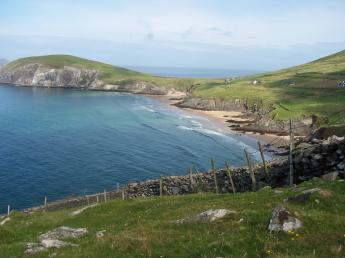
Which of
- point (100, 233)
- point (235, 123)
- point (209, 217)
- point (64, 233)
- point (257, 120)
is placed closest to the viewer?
point (209, 217)

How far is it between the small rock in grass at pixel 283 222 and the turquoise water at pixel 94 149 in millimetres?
60811

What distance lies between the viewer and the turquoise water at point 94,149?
84.6m

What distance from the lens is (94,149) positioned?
115500mm

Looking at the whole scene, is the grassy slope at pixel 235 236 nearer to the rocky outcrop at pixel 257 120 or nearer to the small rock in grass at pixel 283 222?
the small rock in grass at pixel 283 222

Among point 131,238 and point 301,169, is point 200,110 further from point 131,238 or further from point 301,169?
point 131,238

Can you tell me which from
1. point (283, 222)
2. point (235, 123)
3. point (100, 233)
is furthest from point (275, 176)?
point (235, 123)

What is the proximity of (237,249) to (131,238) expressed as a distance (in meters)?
6.34

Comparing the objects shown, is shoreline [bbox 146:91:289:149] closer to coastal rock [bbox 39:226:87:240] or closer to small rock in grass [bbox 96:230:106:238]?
coastal rock [bbox 39:226:87:240]

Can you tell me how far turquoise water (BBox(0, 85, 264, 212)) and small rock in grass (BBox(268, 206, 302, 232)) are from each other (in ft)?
200

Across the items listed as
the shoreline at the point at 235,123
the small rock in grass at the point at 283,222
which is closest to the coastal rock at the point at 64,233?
the small rock in grass at the point at 283,222

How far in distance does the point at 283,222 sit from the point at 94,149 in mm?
98502

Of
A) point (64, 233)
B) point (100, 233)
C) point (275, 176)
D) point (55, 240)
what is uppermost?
point (55, 240)

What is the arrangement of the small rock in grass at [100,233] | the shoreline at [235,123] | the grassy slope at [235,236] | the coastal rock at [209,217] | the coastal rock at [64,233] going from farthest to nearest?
1. the shoreline at [235,123]
2. the coastal rock at [64,233]
3. the small rock in grass at [100,233]
4. the coastal rock at [209,217]
5. the grassy slope at [235,236]

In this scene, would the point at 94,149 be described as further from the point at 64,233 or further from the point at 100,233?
the point at 100,233
